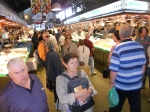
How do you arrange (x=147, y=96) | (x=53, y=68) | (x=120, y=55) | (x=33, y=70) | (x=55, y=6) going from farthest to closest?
(x=55, y=6), (x=33, y=70), (x=147, y=96), (x=53, y=68), (x=120, y=55)

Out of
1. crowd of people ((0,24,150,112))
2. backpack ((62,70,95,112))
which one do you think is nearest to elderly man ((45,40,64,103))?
crowd of people ((0,24,150,112))

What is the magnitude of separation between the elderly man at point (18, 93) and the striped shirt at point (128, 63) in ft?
4.54

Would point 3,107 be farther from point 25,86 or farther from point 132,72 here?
point 132,72

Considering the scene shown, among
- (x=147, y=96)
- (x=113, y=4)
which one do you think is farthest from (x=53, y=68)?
(x=113, y=4)

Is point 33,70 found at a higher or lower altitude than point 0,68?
lower

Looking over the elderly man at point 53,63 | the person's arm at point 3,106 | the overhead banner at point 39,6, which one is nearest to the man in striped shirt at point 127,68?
the person's arm at point 3,106

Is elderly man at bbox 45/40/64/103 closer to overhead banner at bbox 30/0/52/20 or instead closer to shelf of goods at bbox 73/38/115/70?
shelf of goods at bbox 73/38/115/70

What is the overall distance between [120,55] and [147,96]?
2.72m

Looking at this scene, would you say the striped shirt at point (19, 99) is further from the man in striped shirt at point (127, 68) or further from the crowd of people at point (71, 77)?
the man in striped shirt at point (127, 68)

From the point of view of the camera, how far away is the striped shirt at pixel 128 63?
2498mm

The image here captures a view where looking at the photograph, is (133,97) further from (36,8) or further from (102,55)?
(36,8)

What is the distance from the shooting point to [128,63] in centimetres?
251

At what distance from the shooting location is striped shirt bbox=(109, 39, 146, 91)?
250cm

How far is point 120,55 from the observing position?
2.50m
